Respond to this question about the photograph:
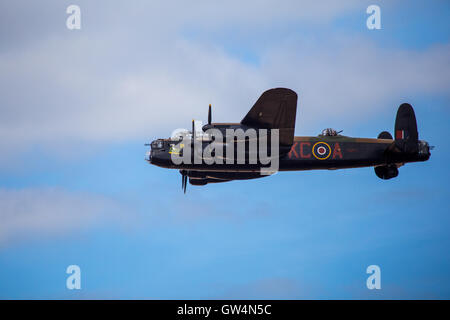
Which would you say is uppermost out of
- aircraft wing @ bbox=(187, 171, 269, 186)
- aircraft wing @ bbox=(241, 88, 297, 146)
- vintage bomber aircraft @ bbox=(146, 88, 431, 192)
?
aircraft wing @ bbox=(241, 88, 297, 146)

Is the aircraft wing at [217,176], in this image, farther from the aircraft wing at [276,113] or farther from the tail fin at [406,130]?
the tail fin at [406,130]

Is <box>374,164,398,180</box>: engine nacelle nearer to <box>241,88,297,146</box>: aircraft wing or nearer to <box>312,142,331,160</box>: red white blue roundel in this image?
<box>312,142,331,160</box>: red white blue roundel

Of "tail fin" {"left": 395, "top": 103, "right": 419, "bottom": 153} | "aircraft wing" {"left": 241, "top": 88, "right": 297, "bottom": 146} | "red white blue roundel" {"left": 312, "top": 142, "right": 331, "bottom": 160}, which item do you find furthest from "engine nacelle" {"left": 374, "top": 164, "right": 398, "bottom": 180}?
"aircraft wing" {"left": 241, "top": 88, "right": 297, "bottom": 146}

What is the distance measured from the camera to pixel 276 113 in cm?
3575

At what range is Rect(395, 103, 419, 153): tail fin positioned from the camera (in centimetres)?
4006

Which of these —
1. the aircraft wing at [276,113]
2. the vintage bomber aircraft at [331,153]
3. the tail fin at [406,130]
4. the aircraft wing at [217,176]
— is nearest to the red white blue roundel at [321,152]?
the vintage bomber aircraft at [331,153]

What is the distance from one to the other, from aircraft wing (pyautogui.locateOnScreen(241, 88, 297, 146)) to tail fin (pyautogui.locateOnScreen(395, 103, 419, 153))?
7.85 meters

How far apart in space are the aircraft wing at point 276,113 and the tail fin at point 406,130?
25.7 feet

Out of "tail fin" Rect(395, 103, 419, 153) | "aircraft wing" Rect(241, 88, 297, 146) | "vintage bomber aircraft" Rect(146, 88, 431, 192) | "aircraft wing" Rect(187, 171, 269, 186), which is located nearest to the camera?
"aircraft wing" Rect(241, 88, 297, 146)

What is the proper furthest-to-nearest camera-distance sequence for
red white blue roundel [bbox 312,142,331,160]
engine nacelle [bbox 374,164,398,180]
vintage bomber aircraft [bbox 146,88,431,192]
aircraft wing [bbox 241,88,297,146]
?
engine nacelle [bbox 374,164,398,180]
red white blue roundel [bbox 312,142,331,160]
vintage bomber aircraft [bbox 146,88,431,192]
aircraft wing [bbox 241,88,297,146]
